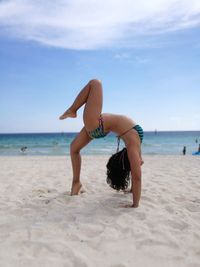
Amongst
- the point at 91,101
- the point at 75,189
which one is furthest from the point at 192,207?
the point at 91,101

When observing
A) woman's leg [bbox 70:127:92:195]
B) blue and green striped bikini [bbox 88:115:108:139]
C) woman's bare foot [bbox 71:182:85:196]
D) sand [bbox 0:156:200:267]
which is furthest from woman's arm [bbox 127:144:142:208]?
woman's bare foot [bbox 71:182:85:196]

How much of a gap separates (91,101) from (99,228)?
1754 millimetres

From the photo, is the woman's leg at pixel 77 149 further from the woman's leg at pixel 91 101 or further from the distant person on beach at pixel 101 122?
the woman's leg at pixel 91 101

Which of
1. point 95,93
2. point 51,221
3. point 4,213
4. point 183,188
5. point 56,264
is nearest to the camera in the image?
point 56,264

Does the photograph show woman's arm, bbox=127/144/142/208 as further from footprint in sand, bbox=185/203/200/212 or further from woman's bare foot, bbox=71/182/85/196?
woman's bare foot, bbox=71/182/85/196

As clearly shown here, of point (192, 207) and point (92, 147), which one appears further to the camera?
point (92, 147)

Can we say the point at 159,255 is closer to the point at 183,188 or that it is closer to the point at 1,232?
the point at 1,232

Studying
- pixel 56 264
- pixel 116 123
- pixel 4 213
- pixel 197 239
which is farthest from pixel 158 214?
pixel 4 213

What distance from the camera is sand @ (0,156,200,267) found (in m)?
2.67

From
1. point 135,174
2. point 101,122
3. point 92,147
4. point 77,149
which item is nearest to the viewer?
point 135,174

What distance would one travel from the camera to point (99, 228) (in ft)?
11.0

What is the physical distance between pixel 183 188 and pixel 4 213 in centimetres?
303

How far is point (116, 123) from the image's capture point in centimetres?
433

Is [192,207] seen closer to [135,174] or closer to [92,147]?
[135,174]
